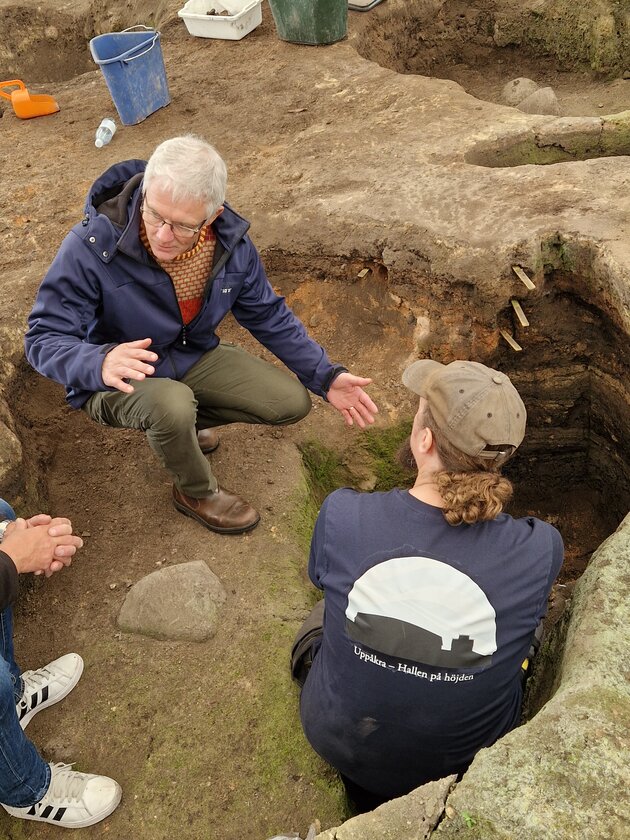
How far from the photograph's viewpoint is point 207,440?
3.87 m

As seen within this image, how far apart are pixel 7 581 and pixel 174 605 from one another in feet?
2.59

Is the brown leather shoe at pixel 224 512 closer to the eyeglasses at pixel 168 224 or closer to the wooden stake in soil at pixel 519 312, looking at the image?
the eyeglasses at pixel 168 224

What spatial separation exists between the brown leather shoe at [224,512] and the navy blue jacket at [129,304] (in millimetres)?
592

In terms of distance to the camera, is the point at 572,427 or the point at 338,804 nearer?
the point at 338,804

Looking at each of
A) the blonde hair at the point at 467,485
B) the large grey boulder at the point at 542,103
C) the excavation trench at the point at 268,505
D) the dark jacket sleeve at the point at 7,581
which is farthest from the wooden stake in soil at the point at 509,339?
the large grey boulder at the point at 542,103

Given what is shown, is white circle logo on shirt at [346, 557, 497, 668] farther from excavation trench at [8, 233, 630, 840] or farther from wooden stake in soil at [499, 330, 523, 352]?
wooden stake in soil at [499, 330, 523, 352]

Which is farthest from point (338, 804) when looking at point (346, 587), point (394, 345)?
point (394, 345)

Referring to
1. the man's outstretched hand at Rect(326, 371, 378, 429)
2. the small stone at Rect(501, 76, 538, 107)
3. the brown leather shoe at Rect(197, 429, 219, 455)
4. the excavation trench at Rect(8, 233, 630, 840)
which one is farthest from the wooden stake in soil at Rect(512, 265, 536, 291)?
the small stone at Rect(501, 76, 538, 107)

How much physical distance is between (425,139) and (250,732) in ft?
13.0

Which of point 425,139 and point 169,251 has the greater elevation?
point 169,251

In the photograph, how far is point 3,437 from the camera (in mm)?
3414

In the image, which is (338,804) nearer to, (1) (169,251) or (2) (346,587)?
(2) (346,587)

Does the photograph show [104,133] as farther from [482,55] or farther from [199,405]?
[482,55]

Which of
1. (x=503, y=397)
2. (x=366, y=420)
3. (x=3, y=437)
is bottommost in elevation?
(x=366, y=420)
